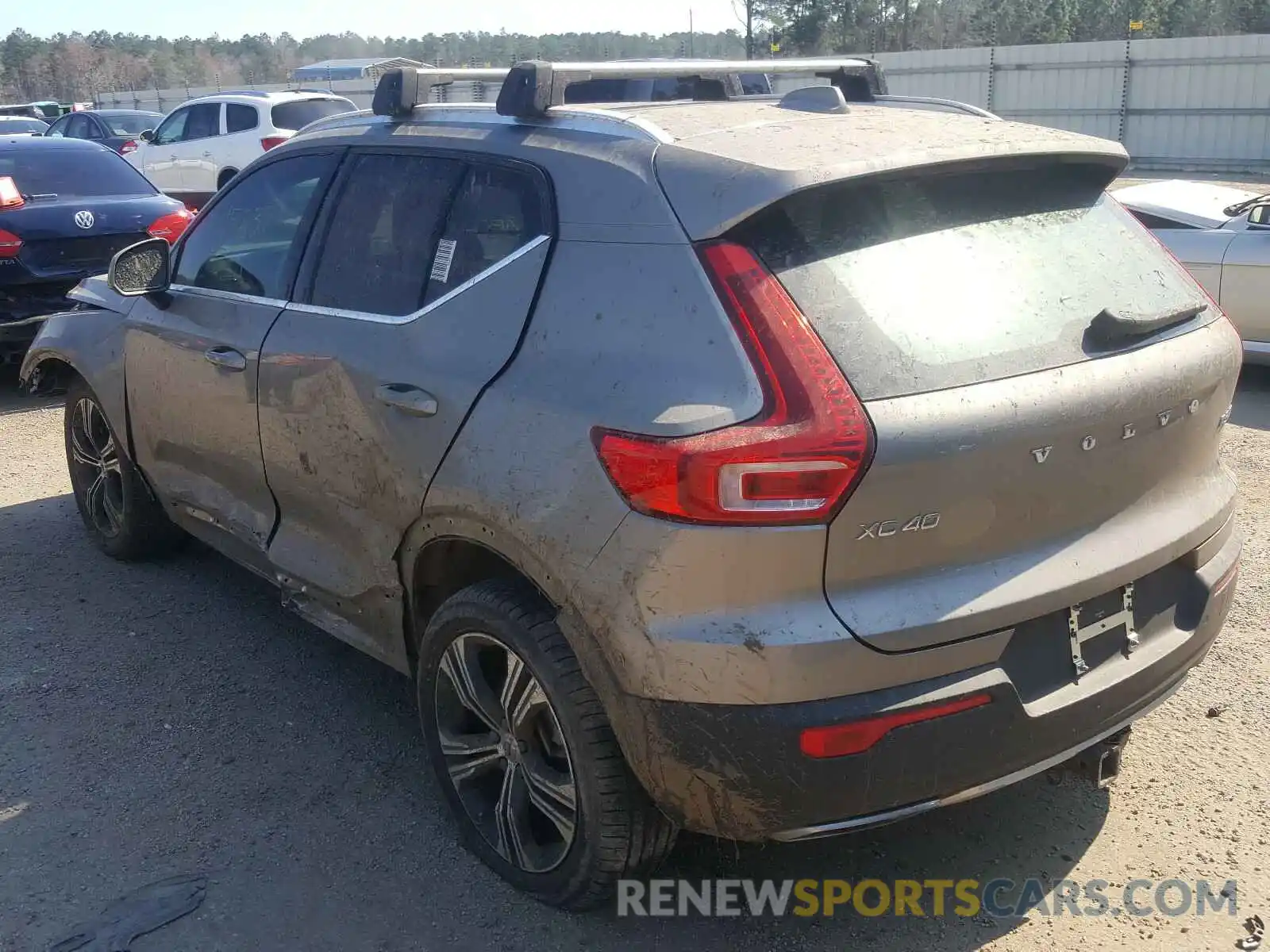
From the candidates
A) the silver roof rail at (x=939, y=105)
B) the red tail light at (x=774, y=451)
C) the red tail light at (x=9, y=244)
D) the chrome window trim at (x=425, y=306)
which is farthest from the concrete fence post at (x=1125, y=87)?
the red tail light at (x=774, y=451)

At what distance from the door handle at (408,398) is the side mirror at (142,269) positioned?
1720mm

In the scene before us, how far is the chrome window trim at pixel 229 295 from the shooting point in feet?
12.4

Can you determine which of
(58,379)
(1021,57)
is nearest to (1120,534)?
(58,379)

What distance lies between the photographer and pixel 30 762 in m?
3.66

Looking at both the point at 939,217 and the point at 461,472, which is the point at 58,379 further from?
the point at 939,217

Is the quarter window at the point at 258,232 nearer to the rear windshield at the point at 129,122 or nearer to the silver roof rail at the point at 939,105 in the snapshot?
the silver roof rail at the point at 939,105

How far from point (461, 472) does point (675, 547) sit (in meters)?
0.69

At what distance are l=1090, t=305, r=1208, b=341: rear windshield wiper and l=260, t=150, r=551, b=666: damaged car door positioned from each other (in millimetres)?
1285

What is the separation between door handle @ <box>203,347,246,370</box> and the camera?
379 centimetres

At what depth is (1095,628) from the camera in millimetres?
2672

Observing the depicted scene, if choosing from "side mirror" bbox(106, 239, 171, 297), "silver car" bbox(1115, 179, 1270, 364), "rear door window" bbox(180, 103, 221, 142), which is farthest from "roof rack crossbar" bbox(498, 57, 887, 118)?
"rear door window" bbox(180, 103, 221, 142)

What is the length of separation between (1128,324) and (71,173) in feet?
27.3

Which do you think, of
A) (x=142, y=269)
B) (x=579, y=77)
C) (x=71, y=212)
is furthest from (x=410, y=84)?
(x=71, y=212)

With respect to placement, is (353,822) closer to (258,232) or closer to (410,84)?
(258,232)
